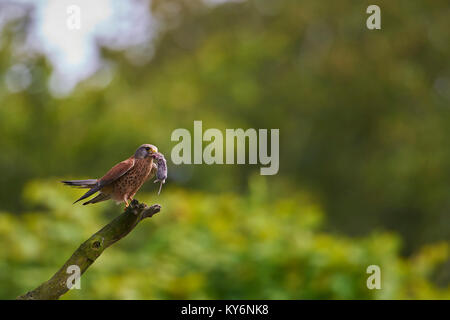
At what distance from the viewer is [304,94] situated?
1789cm

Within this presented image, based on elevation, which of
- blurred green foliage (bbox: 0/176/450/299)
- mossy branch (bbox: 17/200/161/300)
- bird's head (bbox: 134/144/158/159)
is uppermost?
blurred green foliage (bbox: 0/176/450/299)

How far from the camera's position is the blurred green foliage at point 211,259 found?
238 inches

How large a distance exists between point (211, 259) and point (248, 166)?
35.5ft

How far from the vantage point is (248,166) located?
17234 millimetres

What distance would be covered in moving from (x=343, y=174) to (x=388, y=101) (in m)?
2.40

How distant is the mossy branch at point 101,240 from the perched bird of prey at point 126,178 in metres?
0.04

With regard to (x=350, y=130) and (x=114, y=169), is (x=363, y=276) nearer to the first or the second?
(x=114, y=169)

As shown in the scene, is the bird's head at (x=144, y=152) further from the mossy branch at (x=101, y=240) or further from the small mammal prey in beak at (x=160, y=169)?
the mossy branch at (x=101, y=240)

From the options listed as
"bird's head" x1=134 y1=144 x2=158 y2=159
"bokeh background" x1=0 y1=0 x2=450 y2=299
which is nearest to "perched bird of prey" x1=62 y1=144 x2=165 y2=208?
"bird's head" x1=134 y1=144 x2=158 y2=159

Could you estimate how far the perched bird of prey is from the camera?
65.7 inches

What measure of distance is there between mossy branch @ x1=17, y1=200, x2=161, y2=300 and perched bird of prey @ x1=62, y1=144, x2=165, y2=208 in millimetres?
38

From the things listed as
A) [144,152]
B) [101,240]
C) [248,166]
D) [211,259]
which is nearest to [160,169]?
[144,152]

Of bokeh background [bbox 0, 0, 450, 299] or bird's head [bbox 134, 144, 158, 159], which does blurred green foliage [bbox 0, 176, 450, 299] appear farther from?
bird's head [bbox 134, 144, 158, 159]

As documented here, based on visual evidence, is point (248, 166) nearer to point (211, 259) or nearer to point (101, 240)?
point (211, 259)
